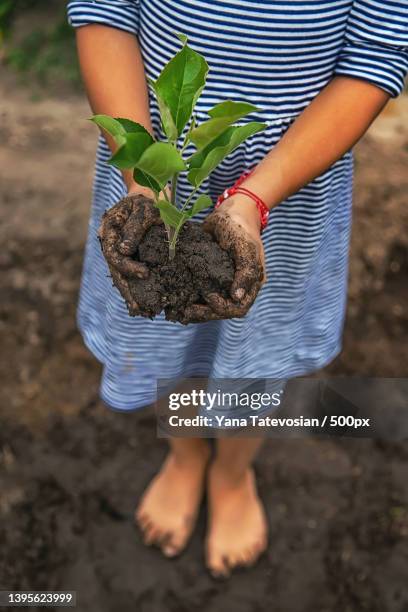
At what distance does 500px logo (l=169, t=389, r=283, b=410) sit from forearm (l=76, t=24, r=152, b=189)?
56 centimetres

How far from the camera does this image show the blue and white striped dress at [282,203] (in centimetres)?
102

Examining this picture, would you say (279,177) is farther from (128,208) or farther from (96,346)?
(96,346)

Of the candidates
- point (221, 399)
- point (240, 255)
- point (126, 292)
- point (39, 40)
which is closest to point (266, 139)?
point (240, 255)

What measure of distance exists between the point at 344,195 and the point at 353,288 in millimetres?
1185

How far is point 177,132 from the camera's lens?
864mm

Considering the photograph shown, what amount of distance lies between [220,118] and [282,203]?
1.46 feet

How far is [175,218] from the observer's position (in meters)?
0.91

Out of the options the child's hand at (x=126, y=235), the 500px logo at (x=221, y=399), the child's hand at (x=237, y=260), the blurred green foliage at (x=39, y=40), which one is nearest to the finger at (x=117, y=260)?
the child's hand at (x=126, y=235)

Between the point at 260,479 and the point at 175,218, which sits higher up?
the point at 175,218

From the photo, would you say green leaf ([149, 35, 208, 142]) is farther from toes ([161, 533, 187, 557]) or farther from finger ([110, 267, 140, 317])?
toes ([161, 533, 187, 557])

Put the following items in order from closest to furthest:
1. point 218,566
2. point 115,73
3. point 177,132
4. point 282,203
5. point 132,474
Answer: point 177,132 → point 115,73 → point 282,203 → point 218,566 → point 132,474

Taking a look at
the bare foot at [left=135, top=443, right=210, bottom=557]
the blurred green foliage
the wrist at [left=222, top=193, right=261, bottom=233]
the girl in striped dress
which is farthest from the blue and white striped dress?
the blurred green foliage

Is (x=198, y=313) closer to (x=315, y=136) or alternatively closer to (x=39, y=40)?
(x=315, y=136)

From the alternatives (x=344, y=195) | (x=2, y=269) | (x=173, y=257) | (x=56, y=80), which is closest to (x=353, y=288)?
(x=344, y=195)
